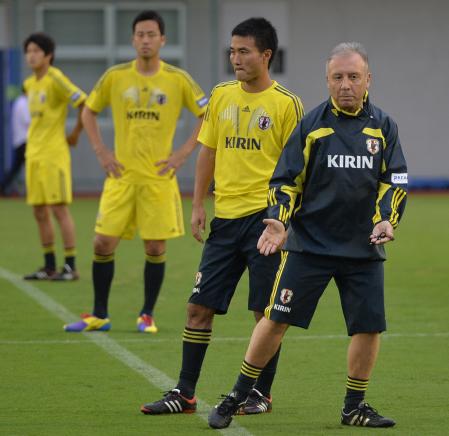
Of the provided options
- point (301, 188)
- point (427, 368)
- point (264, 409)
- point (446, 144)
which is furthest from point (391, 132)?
point (446, 144)

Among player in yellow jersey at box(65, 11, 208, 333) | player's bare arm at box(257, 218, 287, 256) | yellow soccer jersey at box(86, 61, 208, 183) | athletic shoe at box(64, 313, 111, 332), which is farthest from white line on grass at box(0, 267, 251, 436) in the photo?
yellow soccer jersey at box(86, 61, 208, 183)

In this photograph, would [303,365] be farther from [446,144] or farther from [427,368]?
[446,144]

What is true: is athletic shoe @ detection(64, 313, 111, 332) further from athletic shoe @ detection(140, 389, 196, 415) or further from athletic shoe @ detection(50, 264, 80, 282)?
athletic shoe @ detection(50, 264, 80, 282)

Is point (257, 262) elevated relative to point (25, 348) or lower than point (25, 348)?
elevated

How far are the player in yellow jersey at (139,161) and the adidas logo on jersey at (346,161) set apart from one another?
11.4 ft

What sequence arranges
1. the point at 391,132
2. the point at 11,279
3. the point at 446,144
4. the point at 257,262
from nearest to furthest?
the point at 391,132
the point at 257,262
the point at 11,279
the point at 446,144

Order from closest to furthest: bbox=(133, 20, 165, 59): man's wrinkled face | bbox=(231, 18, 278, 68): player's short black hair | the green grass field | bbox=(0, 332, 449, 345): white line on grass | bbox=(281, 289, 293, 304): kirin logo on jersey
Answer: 1. bbox=(281, 289, 293, 304): kirin logo on jersey
2. the green grass field
3. bbox=(231, 18, 278, 68): player's short black hair
4. bbox=(0, 332, 449, 345): white line on grass
5. bbox=(133, 20, 165, 59): man's wrinkled face

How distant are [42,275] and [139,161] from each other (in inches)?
148

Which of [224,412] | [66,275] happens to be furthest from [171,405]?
[66,275]

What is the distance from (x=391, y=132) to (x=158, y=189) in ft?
12.3

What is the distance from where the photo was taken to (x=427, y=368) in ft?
28.2

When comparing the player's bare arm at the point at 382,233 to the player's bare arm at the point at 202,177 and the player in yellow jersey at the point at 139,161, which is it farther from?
the player in yellow jersey at the point at 139,161

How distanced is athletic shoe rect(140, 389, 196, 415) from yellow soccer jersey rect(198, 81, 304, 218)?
103cm

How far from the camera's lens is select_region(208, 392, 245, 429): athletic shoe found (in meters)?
6.73
